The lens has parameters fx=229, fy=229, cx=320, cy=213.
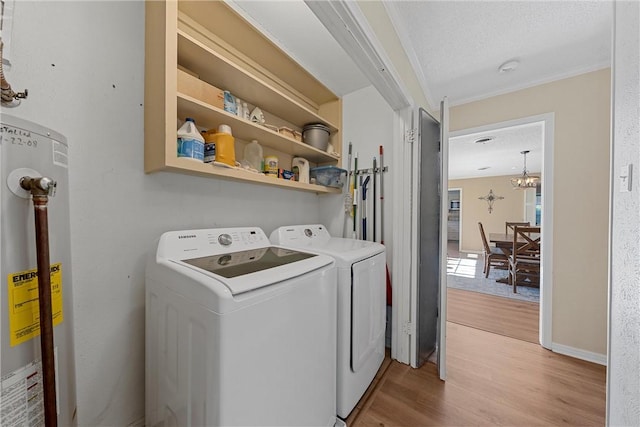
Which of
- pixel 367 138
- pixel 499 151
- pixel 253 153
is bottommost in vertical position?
pixel 253 153

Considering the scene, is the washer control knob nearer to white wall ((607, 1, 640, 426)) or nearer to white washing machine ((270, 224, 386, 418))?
white washing machine ((270, 224, 386, 418))

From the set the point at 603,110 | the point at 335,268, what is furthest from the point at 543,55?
the point at 335,268

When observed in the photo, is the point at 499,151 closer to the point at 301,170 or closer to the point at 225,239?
the point at 301,170

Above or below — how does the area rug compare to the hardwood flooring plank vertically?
below

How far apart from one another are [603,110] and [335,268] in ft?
8.14

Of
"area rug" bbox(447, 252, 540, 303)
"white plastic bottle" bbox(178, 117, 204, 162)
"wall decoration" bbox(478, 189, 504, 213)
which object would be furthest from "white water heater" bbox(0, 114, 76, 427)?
"wall decoration" bbox(478, 189, 504, 213)

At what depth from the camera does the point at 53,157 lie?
65cm

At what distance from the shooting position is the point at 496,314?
2633mm

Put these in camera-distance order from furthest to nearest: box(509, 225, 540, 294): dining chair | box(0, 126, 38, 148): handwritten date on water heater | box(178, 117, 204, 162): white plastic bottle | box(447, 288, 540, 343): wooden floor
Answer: box(509, 225, 540, 294): dining chair < box(447, 288, 540, 343): wooden floor < box(178, 117, 204, 162): white plastic bottle < box(0, 126, 38, 148): handwritten date on water heater

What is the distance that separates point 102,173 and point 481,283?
15.7ft

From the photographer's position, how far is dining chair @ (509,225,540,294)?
3633mm

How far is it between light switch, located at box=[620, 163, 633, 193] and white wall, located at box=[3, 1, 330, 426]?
173 centimetres

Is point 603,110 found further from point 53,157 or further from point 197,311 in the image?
point 53,157

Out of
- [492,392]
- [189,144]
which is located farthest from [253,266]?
[492,392]
